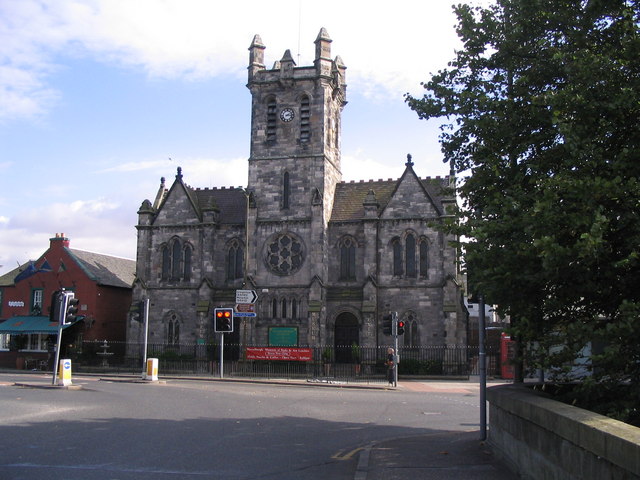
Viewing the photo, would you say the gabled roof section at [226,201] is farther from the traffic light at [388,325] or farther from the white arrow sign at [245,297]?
the traffic light at [388,325]

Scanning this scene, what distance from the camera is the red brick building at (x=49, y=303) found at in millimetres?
43656

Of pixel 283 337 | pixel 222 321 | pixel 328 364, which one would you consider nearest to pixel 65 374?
pixel 222 321

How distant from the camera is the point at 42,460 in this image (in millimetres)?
10281

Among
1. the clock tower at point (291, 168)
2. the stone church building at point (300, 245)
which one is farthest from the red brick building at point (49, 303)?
the clock tower at point (291, 168)

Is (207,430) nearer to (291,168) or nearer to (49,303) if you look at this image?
(291,168)

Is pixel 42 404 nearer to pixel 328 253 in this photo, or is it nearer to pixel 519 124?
pixel 519 124

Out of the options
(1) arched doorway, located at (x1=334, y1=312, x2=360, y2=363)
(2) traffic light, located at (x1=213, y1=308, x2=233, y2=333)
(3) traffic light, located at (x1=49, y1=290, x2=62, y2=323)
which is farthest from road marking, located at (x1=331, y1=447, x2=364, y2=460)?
(1) arched doorway, located at (x1=334, y1=312, x2=360, y2=363)

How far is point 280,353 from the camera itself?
3644cm

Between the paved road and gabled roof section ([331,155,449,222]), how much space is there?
58.1 ft

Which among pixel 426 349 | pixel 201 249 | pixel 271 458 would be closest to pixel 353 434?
pixel 271 458

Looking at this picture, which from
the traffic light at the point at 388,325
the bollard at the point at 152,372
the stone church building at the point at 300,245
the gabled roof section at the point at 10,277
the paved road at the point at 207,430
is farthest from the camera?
the gabled roof section at the point at 10,277

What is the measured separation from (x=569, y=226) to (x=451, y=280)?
30321 mm

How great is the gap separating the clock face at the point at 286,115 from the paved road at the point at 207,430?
2306cm

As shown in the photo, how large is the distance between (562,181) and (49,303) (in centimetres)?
4236
